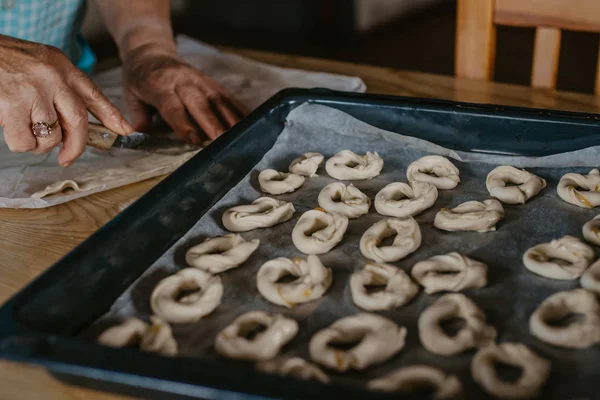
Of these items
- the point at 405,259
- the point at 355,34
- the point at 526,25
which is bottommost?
the point at 355,34

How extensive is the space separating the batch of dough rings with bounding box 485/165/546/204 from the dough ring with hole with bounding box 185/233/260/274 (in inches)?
16.2

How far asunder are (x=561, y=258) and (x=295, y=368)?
0.44m

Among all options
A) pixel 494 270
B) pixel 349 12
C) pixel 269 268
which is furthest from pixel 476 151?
pixel 349 12

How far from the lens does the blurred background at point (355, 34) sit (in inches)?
158

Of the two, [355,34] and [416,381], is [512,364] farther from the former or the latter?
[355,34]

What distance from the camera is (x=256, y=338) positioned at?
0.79 meters

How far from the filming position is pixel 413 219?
1012mm

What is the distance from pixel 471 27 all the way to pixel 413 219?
2.47 feet

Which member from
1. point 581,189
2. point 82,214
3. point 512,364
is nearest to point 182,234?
point 82,214

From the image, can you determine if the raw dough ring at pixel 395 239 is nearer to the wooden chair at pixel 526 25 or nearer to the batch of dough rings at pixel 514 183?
the batch of dough rings at pixel 514 183

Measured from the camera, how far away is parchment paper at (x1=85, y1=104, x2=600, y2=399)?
765 mm

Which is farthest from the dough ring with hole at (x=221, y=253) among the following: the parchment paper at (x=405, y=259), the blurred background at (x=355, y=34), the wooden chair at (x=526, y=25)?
the blurred background at (x=355, y=34)

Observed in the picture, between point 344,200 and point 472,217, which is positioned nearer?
point 472,217

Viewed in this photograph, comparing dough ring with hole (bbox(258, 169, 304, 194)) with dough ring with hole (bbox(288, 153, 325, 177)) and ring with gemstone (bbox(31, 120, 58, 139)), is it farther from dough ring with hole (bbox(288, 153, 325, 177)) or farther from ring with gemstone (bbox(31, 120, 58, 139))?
ring with gemstone (bbox(31, 120, 58, 139))
